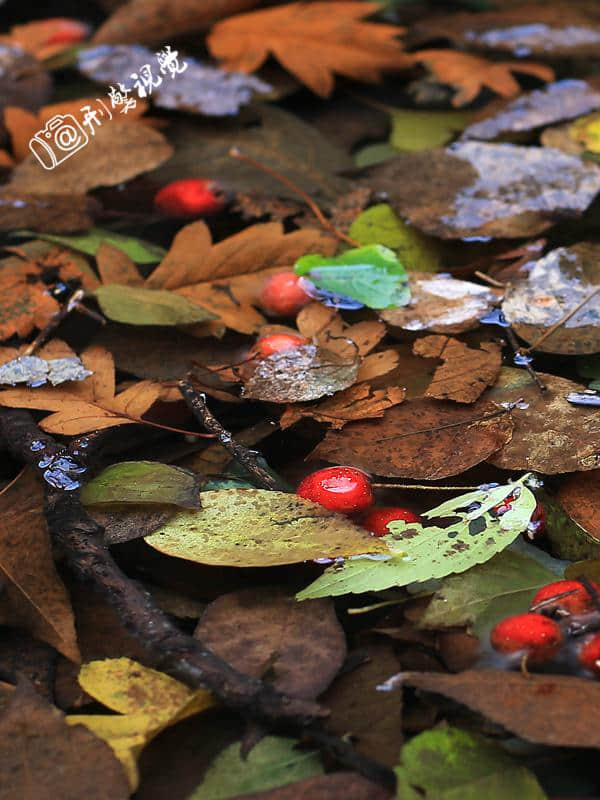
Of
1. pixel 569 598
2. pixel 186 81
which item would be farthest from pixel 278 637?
pixel 186 81

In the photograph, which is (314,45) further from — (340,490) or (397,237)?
(340,490)

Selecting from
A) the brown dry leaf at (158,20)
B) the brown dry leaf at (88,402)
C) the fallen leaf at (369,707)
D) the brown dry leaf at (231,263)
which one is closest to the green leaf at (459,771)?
the fallen leaf at (369,707)

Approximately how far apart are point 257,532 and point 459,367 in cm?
51

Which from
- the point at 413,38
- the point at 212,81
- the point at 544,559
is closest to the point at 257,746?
the point at 544,559

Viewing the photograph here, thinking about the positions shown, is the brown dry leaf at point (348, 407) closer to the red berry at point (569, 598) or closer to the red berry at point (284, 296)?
the red berry at point (284, 296)

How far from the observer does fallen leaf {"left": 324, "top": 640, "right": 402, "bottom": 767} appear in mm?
1007

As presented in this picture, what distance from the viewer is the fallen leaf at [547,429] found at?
1.33 m

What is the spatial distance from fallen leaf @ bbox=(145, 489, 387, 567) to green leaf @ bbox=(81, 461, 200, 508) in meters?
0.02

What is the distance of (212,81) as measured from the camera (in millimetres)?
2514

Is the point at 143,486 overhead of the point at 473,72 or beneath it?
beneath

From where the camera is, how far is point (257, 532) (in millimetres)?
1224

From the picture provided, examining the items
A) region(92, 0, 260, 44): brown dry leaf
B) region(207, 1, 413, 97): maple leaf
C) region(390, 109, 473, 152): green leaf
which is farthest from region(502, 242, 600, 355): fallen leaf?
region(92, 0, 260, 44): brown dry leaf

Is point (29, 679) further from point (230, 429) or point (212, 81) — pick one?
point (212, 81)

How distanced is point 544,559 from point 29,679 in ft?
2.30
